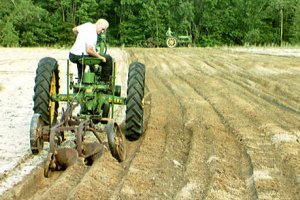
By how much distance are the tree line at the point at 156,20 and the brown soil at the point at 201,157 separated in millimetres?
44531

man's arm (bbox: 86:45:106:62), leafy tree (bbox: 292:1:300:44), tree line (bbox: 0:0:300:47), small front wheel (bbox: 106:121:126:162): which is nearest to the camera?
small front wheel (bbox: 106:121:126:162)

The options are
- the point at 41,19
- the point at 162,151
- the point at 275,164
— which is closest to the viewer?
the point at 275,164

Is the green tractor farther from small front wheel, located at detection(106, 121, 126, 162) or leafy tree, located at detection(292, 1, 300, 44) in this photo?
leafy tree, located at detection(292, 1, 300, 44)

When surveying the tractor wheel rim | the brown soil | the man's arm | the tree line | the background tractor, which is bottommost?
the brown soil

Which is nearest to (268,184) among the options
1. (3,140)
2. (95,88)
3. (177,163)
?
(177,163)

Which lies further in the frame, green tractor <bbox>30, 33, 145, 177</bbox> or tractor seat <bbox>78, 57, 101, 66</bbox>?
tractor seat <bbox>78, 57, 101, 66</bbox>

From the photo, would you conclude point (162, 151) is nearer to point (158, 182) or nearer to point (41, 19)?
point (158, 182)

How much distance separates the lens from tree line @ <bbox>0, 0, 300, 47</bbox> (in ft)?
189

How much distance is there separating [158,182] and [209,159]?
108 centimetres

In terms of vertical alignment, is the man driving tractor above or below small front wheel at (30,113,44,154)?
above

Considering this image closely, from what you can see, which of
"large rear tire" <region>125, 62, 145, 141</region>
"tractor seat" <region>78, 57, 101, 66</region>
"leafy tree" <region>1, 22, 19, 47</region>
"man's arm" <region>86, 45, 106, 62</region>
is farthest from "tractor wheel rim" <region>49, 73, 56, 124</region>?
"leafy tree" <region>1, 22, 19, 47</region>

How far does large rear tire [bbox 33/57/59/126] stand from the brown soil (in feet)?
3.94

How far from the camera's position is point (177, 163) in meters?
6.88

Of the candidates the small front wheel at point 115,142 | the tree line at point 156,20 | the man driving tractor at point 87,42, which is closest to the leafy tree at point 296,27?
the tree line at point 156,20
